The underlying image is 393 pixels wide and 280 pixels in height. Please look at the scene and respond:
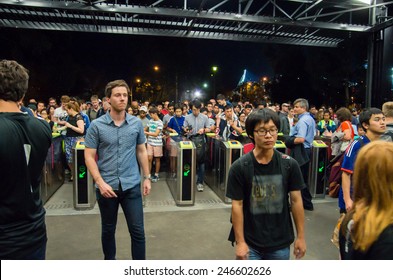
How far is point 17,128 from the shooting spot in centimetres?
186

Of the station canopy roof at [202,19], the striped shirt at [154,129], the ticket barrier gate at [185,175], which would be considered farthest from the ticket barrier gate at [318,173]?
the station canopy roof at [202,19]

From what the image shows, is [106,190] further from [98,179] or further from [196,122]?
[196,122]

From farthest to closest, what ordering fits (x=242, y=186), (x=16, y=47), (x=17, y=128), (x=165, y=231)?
1. (x=16, y=47)
2. (x=165, y=231)
3. (x=242, y=186)
4. (x=17, y=128)

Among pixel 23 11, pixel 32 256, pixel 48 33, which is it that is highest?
pixel 48 33

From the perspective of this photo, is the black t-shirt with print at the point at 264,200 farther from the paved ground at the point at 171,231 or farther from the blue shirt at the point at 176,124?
the blue shirt at the point at 176,124

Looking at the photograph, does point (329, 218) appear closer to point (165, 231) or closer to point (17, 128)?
point (165, 231)

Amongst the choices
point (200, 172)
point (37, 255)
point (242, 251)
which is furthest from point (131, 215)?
point (200, 172)

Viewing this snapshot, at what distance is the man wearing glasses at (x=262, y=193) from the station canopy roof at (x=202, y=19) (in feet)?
20.1

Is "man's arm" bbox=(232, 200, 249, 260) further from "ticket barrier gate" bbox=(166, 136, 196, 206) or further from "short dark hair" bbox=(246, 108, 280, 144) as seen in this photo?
"ticket barrier gate" bbox=(166, 136, 196, 206)

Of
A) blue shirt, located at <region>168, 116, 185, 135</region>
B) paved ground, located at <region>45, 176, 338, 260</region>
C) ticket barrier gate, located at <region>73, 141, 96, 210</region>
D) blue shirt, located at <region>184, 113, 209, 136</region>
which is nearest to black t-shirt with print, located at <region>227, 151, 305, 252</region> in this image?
paved ground, located at <region>45, 176, 338, 260</region>

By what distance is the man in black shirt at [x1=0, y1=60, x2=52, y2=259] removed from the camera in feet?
5.97

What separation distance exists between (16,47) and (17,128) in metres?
17.4

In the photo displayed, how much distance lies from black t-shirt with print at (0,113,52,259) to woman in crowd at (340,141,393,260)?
1651mm
